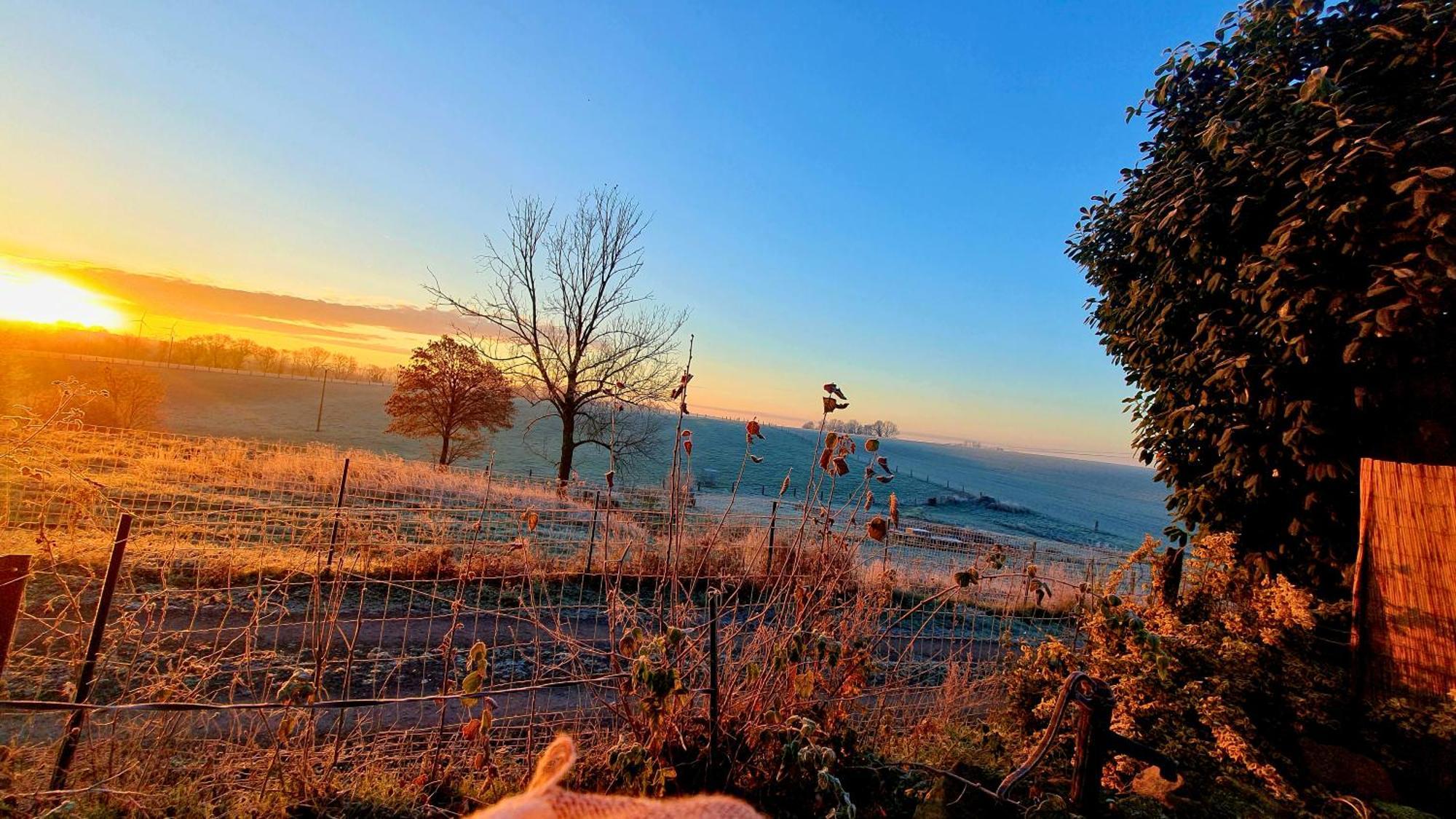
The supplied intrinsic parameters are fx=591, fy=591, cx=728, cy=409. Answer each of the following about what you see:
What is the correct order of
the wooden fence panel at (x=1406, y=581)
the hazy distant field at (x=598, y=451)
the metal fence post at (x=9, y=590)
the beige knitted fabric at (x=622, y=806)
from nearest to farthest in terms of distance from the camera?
the beige knitted fabric at (x=622, y=806)
the metal fence post at (x=9, y=590)
the wooden fence panel at (x=1406, y=581)
the hazy distant field at (x=598, y=451)

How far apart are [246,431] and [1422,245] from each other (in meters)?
38.1

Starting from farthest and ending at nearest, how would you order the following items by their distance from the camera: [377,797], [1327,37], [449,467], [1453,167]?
[449,467], [1327,37], [1453,167], [377,797]

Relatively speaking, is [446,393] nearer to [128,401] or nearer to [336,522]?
[128,401]

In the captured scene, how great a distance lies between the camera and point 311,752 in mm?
2594

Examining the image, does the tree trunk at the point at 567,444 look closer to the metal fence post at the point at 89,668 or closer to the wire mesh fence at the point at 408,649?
the wire mesh fence at the point at 408,649

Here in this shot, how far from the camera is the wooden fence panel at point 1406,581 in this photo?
3.16 m

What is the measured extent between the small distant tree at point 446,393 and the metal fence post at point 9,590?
1601cm

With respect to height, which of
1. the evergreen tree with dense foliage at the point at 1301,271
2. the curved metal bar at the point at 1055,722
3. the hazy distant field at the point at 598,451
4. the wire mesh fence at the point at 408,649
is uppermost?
the evergreen tree with dense foliage at the point at 1301,271

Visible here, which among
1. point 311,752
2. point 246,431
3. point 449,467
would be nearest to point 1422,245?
point 311,752

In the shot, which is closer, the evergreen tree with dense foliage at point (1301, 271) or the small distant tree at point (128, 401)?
the evergreen tree with dense foliage at point (1301, 271)

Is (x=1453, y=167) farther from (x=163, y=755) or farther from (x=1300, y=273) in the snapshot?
(x=163, y=755)

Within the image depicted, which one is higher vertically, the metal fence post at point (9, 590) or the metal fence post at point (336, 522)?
the metal fence post at point (9, 590)

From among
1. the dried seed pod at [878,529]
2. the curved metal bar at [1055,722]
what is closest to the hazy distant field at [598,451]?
the dried seed pod at [878,529]

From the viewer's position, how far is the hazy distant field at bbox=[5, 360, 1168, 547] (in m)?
26.7
